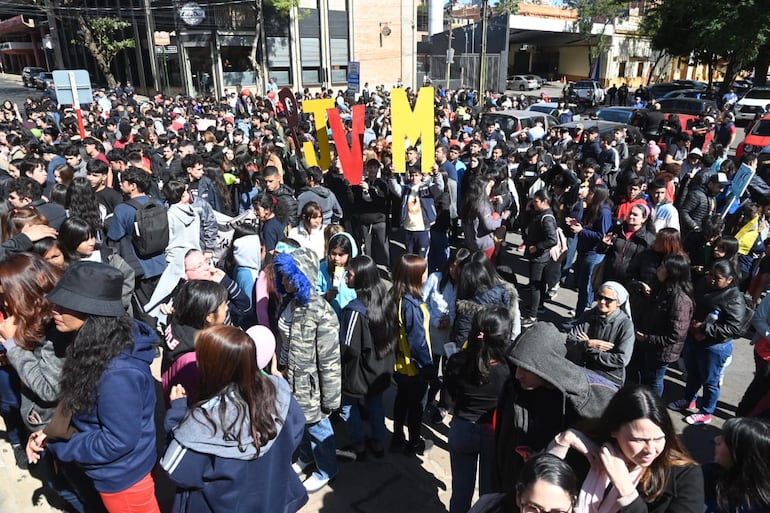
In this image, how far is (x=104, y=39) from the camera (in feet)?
112

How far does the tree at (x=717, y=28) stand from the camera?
24.1 metres

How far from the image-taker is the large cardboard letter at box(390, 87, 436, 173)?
7145mm

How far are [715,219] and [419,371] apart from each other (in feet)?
11.7

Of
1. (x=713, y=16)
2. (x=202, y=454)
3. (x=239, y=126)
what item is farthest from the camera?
(x=713, y=16)

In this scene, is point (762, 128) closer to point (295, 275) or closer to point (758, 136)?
point (758, 136)

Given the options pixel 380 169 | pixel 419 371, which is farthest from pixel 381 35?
pixel 419 371

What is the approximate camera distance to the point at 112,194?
250 inches

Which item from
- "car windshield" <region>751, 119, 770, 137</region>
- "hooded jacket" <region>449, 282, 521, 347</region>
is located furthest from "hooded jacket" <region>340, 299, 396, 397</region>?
"car windshield" <region>751, 119, 770, 137</region>

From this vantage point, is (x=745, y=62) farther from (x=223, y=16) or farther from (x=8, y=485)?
(x=8, y=485)

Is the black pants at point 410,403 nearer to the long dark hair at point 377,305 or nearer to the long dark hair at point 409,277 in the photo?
the long dark hair at point 377,305

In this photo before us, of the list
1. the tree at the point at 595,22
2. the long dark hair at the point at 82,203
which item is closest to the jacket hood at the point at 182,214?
the long dark hair at the point at 82,203

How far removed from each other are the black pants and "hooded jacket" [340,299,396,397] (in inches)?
7.8

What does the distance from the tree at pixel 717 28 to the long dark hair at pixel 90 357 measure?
30018 millimetres

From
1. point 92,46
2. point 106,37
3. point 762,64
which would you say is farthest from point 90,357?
point 106,37
